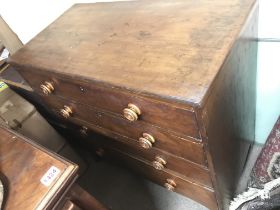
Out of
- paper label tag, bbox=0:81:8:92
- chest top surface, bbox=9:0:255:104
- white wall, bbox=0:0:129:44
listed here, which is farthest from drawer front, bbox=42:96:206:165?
white wall, bbox=0:0:129:44

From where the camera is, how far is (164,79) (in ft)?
2.10

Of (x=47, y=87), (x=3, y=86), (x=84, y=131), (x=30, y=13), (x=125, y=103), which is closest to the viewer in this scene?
(x=125, y=103)

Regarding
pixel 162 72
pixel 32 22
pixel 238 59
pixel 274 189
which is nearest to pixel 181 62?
pixel 162 72

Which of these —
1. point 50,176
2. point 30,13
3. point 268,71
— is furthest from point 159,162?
point 30,13

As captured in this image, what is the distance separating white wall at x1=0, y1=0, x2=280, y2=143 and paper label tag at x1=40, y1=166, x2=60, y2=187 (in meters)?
0.82

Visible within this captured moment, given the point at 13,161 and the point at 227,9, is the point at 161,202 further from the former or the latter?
the point at 227,9

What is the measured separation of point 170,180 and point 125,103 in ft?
1.61

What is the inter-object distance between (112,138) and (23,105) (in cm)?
62

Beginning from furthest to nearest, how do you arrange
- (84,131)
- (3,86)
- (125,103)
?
(3,86) → (84,131) → (125,103)

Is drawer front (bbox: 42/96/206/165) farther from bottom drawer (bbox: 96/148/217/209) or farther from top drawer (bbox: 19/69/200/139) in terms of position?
bottom drawer (bbox: 96/148/217/209)

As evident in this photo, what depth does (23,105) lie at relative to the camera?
4.61ft

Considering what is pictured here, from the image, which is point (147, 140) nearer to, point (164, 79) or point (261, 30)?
point (164, 79)

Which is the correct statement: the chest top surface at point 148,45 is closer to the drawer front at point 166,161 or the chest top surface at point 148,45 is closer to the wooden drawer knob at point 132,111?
the wooden drawer knob at point 132,111

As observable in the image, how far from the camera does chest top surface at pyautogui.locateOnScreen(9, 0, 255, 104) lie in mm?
635
